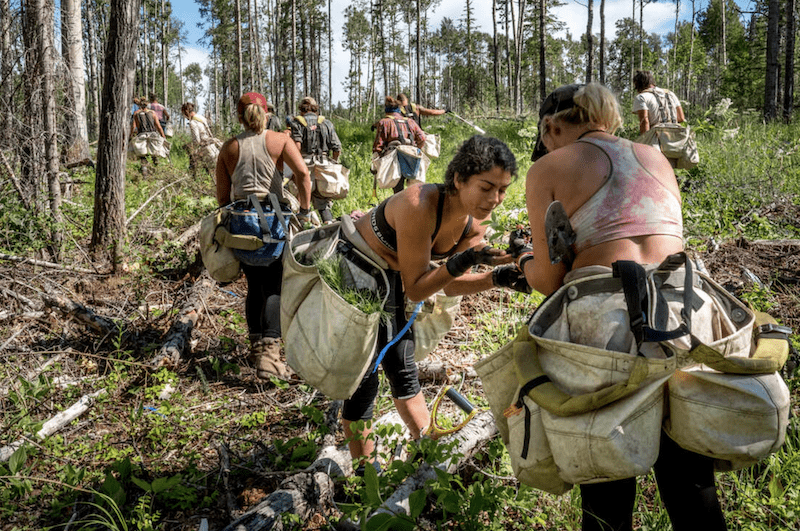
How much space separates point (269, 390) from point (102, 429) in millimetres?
1005

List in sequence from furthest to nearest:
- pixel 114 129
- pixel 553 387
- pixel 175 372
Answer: pixel 114 129 < pixel 175 372 < pixel 553 387

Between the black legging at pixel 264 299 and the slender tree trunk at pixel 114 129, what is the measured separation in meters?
1.80

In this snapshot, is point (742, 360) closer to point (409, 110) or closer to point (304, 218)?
point (304, 218)

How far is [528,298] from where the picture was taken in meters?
4.43

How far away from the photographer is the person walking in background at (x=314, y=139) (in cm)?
729

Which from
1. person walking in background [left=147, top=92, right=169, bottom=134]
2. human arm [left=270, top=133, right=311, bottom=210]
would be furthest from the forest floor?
person walking in background [left=147, top=92, right=169, bottom=134]

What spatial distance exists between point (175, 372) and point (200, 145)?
753cm

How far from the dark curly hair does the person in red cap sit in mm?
2055

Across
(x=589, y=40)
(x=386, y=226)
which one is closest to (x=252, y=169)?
(x=386, y=226)

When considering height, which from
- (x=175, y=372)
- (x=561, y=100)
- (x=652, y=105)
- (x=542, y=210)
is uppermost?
(x=652, y=105)

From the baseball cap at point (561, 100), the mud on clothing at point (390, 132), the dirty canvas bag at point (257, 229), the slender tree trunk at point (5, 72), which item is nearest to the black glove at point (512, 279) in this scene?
the baseball cap at point (561, 100)

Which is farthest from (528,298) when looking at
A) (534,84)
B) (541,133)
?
(534,84)

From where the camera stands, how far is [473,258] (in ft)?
7.04

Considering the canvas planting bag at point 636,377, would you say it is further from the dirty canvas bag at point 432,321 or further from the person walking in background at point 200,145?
the person walking in background at point 200,145
